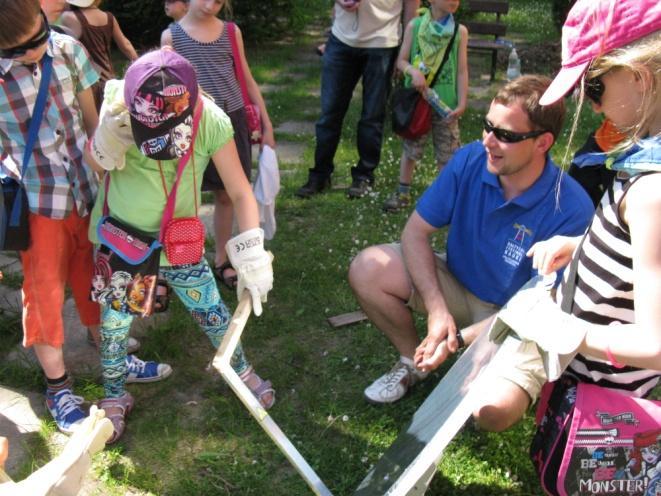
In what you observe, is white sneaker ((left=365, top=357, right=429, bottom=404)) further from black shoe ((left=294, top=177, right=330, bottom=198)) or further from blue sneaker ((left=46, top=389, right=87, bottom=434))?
black shoe ((left=294, top=177, right=330, bottom=198))

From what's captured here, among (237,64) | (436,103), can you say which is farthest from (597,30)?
(436,103)

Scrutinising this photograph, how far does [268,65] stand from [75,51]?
6.68 meters

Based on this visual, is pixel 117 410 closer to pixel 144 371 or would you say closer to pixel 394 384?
pixel 144 371

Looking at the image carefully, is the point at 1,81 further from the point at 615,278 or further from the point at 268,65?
the point at 268,65

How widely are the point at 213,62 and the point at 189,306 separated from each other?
1.41 meters

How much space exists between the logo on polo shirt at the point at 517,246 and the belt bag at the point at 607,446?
27.1 inches

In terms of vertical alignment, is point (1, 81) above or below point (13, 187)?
above

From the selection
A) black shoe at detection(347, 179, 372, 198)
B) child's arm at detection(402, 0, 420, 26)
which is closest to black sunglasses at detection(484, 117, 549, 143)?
black shoe at detection(347, 179, 372, 198)

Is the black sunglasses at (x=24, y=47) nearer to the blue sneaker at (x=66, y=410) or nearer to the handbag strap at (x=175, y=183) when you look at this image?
the handbag strap at (x=175, y=183)

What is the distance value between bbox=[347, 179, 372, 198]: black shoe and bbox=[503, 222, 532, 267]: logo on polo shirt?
2317 mm

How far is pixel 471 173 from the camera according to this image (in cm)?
265

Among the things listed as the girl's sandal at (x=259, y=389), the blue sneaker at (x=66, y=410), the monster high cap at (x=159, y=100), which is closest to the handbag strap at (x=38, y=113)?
the monster high cap at (x=159, y=100)

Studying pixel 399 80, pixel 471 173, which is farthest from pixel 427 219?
pixel 399 80

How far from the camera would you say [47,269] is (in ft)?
8.30
